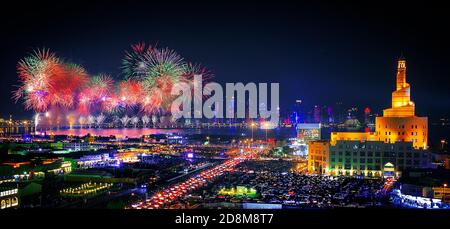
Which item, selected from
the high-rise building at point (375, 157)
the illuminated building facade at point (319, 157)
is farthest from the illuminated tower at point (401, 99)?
the illuminated building facade at point (319, 157)

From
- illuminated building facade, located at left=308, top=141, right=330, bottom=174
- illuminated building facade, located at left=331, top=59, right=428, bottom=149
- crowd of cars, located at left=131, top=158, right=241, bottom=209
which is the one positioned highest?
illuminated building facade, located at left=331, top=59, right=428, bottom=149

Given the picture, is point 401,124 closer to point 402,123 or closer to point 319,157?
point 402,123

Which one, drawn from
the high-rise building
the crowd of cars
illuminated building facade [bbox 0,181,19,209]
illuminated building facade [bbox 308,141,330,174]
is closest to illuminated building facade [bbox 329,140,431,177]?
the high-rise building

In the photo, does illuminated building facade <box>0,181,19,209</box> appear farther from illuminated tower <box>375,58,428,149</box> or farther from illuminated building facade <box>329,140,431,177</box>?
illuminated tower <box>375,58,428,149</box>

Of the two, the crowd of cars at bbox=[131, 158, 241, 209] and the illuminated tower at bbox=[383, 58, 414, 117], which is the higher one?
the illuminated tower at bbox=[383, 58, 414, 117]

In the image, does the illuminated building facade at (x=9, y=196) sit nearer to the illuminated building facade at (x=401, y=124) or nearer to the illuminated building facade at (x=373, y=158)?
the illuminated building facade at (x=373, y=158)

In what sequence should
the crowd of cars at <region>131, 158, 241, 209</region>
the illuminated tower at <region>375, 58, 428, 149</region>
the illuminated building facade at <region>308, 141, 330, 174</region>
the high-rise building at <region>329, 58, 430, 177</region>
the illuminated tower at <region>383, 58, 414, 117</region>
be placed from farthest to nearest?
the illuminated tower at <region>383, 58, 414, 117</region> → the illuminated tower at <region>375, 58, 428, 149</region> → the illuminated building facade at <region>308, 141, 330, 174</region> → the high-rise building at <region>329, 58, 430, 177</region> → the crowd of cars at <region>131, 158, 241, 209</region>
